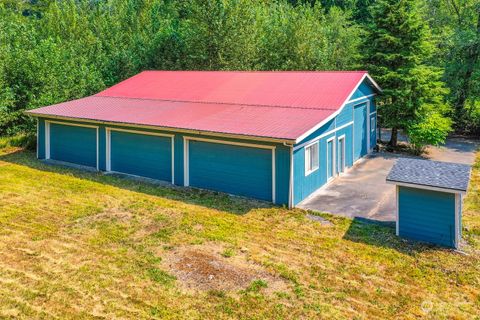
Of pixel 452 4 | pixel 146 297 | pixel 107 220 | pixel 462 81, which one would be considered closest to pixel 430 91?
pixel 462 81

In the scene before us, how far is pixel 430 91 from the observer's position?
2064 centimetres

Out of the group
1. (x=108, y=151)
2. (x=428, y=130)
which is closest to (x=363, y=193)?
(x=428, y=130)

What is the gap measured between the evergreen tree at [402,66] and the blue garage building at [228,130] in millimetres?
1294

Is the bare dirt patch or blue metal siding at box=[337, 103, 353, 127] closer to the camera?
the bare dirt patch

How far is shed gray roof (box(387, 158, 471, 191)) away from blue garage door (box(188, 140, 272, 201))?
391cm

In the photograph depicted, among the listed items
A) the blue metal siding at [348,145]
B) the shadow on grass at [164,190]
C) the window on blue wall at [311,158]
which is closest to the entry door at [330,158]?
the window on blue wall at [311,158]

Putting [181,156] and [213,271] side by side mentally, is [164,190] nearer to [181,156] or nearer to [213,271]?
[181,156]

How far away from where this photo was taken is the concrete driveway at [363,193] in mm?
12242

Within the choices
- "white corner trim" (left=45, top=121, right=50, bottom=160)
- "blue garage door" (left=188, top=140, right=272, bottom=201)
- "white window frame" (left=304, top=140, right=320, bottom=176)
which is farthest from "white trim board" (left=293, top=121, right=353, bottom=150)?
"white corner trim" (left=45, top=121, right=50, bottom=160)

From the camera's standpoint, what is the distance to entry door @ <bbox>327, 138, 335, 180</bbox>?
1524cm

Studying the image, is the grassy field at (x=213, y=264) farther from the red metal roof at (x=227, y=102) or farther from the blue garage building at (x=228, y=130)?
the red metal roof at (x=227, y=102)

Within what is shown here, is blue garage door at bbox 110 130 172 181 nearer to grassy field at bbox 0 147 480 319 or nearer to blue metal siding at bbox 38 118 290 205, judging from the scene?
blue metal siding at bbox 38 118 290 205

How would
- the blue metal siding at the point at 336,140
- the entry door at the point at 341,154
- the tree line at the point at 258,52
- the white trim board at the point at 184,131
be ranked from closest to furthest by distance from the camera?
1. the white trim board at the point at 184,131
2. the blue metal siding at the point at 336,140
3. the entry door at the point at 341,154
4. the tree line at the point at 258,52

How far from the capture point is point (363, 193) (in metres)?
14.1
